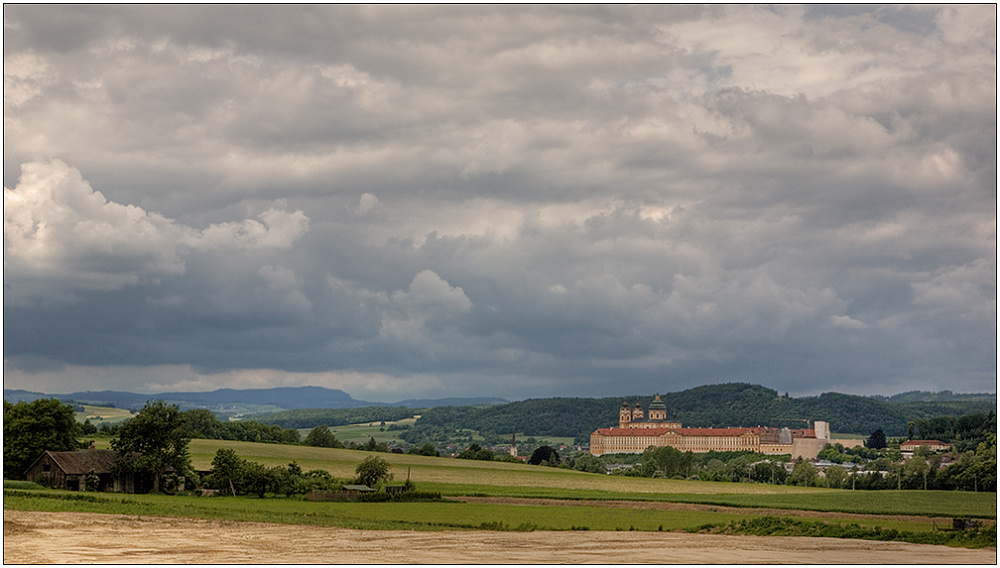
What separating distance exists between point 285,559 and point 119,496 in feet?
57.1

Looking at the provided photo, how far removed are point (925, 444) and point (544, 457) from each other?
106 feet

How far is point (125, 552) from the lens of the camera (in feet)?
96.1

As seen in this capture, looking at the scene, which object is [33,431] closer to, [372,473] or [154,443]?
[154,443]

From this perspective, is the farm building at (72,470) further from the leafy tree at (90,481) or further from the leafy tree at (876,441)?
the leafy tree at (876,441)

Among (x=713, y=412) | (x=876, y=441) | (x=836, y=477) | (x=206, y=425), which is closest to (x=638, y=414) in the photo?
(x=713, y=412)

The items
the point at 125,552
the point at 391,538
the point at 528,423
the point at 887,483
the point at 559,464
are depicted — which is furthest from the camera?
the point at 528,423

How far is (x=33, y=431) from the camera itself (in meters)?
47.9

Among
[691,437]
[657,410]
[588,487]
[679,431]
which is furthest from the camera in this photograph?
→ [657,410]

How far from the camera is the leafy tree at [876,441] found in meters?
87.3

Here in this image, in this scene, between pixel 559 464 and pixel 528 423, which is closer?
pixel 559 464

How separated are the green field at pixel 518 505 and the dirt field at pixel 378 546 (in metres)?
2.02

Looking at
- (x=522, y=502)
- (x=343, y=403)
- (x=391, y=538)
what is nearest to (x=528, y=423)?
(x=343, y=403)

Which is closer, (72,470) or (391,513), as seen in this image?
(391,513)

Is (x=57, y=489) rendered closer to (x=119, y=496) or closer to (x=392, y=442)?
(x=119, y=496)
